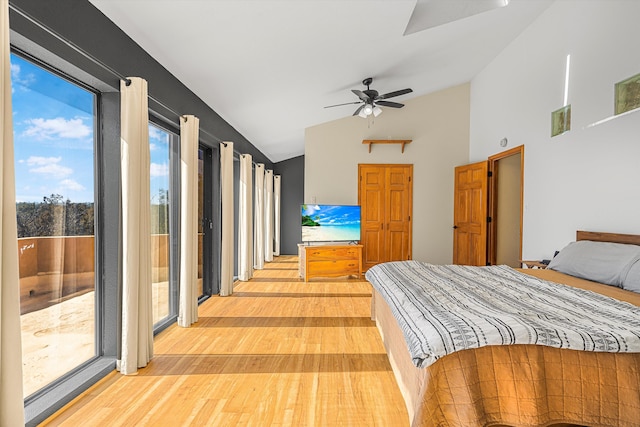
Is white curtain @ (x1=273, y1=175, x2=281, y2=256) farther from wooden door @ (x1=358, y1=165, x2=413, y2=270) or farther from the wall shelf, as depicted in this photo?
the wall shelf

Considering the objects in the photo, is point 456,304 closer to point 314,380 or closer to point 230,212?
point 314,380

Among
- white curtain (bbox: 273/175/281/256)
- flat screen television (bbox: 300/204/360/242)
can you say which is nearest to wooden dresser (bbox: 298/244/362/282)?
flat screen television (bbox: 300/204/360/242)

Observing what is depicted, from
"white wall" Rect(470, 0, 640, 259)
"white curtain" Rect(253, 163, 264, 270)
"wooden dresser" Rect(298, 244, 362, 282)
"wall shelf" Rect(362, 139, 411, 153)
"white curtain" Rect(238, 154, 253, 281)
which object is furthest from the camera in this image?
"white curtain" Rect(253, 163, 264, 270)

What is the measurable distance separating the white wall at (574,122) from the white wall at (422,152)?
4.13 ft

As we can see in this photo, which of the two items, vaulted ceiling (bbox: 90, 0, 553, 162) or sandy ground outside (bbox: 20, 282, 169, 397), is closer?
sandy ground outside (bbox: 20, 282, 169, 397)

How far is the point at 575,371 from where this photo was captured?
61.9 inches

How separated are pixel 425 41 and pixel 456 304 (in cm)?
349

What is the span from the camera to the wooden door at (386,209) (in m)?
6.60

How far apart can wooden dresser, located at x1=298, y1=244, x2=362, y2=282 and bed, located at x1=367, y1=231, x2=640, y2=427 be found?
4261 mm

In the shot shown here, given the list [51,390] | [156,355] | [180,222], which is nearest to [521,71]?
[180,222]

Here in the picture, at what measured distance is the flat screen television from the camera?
5.98 metres

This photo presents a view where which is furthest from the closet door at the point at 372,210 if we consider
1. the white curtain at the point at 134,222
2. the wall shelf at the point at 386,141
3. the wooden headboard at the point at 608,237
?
the white curtain at the point at 134,222

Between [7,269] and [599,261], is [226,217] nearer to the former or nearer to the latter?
[7,269]

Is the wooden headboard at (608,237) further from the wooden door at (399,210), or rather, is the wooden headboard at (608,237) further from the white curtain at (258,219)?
the white curtain at (258,219)
